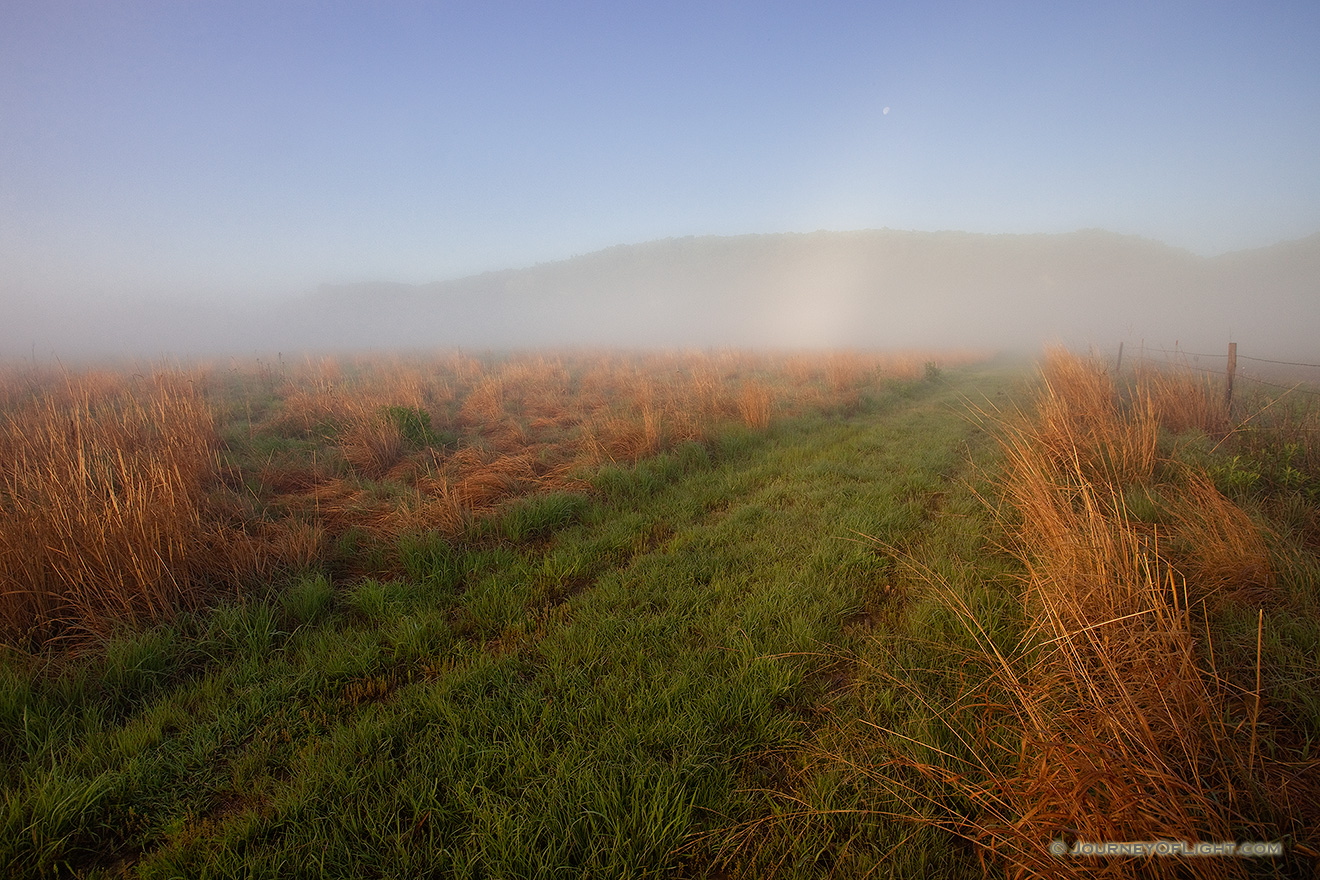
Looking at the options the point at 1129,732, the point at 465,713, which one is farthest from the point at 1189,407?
the point at 465,713

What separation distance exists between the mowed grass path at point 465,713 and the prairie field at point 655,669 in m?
0.01

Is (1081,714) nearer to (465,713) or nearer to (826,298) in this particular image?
(465,713)

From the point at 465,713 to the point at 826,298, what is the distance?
76077 millimetres

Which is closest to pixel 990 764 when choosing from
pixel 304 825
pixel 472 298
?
pixel 304 825

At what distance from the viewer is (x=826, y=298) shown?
2736 inches

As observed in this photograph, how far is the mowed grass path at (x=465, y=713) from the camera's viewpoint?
1.44 m

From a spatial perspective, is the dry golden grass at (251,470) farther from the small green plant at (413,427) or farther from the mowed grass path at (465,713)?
the mowed grass path at (465,713)

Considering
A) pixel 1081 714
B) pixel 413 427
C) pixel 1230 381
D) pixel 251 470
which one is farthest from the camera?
pixel 1230 381

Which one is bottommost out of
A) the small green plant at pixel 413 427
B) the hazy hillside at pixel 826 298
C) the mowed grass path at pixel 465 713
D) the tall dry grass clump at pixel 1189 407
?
the mowed grass path at pixel 465 713

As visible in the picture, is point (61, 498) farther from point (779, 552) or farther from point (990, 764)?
point (990, 764)

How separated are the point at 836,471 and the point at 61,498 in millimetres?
6009

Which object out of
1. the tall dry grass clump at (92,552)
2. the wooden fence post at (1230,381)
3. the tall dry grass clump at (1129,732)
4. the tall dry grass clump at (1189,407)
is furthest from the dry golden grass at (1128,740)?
the wooden fence post at (1230,381)

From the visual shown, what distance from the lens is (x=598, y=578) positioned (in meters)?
3.05

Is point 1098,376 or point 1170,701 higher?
point 1098,376
